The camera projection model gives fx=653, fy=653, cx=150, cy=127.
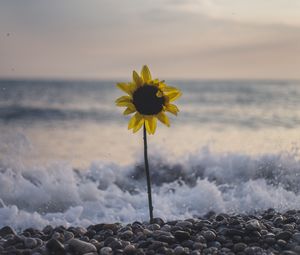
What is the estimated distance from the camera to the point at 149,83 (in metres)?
5.18

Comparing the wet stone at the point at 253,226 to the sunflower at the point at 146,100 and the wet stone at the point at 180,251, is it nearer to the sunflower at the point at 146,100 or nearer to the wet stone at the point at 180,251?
the wet stone at the point at 180,251

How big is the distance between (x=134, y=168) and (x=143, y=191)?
1.39 m

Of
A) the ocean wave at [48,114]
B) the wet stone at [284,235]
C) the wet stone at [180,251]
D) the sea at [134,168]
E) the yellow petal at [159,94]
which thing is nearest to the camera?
the wet stone at [180,251]

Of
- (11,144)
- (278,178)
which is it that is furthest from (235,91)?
(278,178)

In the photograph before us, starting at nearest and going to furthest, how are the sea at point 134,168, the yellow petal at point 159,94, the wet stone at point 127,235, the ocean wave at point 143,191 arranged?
1. the wet stone at point 127,235
2. the yellow petal at point 159,94
3. the ocean wave at point 143,191
4. the sea at point 134,168

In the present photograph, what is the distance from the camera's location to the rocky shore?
450 cm

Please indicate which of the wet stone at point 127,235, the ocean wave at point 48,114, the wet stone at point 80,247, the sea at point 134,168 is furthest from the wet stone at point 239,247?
the ocean wave at point 48,114

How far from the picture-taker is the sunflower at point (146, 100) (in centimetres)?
513

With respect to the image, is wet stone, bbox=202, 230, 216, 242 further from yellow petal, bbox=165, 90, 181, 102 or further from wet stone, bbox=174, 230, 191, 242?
yellow petal, bbox=165, 90, 181, 102

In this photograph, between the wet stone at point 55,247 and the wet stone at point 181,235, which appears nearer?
the wet stone at point 55,247

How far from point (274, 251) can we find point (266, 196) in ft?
11.9

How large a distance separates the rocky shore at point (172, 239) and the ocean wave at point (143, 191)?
5.48ft

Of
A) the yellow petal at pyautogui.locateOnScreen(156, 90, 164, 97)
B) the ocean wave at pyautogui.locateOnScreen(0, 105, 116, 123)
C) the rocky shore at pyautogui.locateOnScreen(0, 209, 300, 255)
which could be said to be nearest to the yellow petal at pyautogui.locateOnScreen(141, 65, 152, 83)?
Answer: the yellow petal at pyautogui.locateOnScreen(156, 90, 164, 97)

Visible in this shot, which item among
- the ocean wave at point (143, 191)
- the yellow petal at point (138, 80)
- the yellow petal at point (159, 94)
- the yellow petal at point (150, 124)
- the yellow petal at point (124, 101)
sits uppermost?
the yellow petal at point (138, 80)
